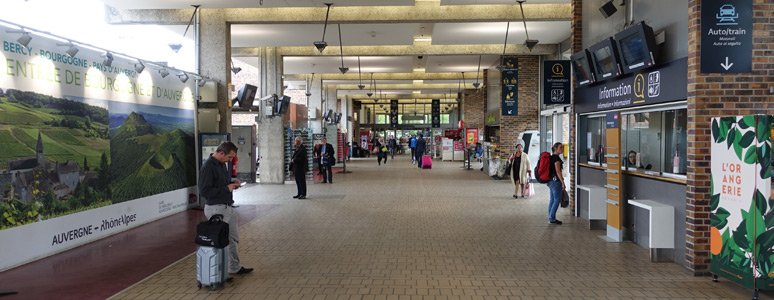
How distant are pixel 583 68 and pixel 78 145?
752 cm

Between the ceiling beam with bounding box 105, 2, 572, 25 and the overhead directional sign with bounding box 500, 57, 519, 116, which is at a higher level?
the ceiling beam with bounding box 105, 2, 572, 25

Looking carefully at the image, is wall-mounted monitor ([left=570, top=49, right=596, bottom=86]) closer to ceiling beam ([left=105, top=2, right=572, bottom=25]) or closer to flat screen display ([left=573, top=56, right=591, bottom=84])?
flat screen display ([left=573, top=56, right=591, bottom=84])

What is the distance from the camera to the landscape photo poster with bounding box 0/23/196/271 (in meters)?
5.93

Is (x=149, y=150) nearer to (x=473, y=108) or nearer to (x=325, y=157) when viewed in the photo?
(x=325, y=157)

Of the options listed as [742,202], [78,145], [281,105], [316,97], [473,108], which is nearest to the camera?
[742,202]

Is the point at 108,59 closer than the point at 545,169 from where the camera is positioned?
Yes

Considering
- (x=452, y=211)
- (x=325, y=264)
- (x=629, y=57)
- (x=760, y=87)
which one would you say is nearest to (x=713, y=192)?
(x=760, y=87)

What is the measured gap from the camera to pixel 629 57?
22.5 feet

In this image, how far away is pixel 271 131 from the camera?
1603cm

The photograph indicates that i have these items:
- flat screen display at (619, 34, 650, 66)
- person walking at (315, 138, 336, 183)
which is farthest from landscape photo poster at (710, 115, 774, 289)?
person walking at (315, 138, 336, 183)

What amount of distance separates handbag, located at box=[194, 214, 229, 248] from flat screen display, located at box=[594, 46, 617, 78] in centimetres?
551

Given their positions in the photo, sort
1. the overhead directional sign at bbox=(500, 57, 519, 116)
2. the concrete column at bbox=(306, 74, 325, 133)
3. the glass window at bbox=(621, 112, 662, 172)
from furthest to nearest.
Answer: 1. the concrete column at bbox=(306, 74, 325, 133)
2. the overhead directional sign at bbox=(500, 57, 519, 116)
3. the glass window at bbox=(621, 112, 662, 172)

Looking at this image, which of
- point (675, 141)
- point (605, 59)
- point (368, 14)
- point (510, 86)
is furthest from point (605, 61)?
point (510, 86)

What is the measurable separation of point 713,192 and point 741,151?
0.55 m
